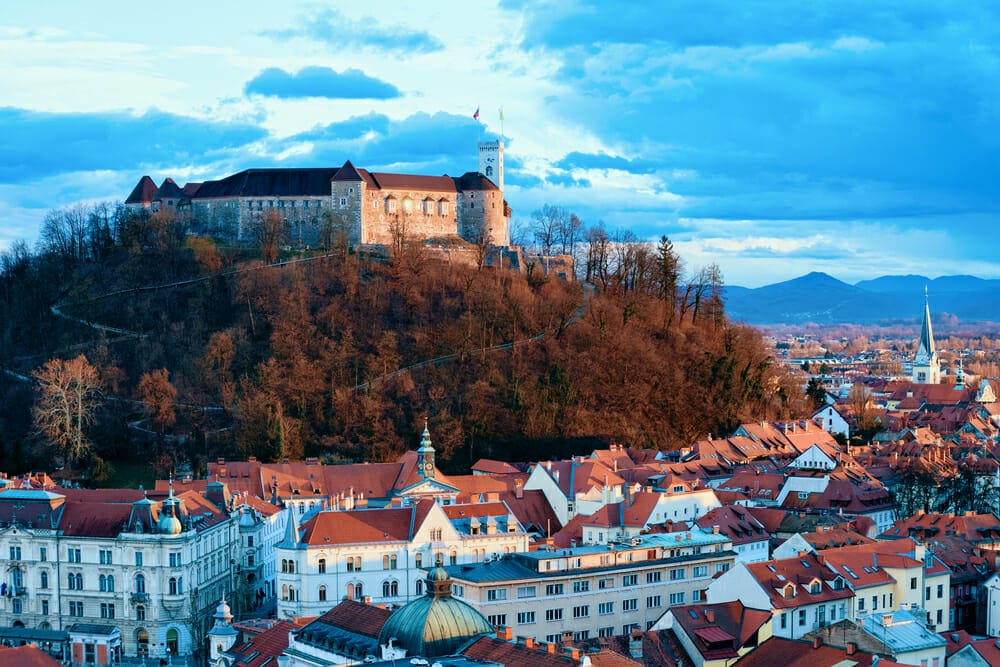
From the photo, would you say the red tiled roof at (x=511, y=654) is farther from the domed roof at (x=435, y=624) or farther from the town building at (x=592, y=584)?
the town building at (x=592, y=584)

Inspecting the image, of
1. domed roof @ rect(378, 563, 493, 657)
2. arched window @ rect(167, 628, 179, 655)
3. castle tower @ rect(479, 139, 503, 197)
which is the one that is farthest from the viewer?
castle tower @ rect(479, 139, 503, 197)

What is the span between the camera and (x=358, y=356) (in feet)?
297

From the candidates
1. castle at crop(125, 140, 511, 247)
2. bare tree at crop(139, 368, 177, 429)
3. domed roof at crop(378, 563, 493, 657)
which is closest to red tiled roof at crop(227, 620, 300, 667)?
domed roof at crop(378, 563, 493, 657)

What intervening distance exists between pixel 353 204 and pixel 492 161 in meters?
12.1

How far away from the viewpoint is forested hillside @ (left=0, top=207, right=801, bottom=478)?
281 ft

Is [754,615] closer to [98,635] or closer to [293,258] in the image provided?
[98,635]

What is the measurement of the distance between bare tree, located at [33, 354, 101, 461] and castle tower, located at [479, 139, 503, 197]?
3406 centimetres

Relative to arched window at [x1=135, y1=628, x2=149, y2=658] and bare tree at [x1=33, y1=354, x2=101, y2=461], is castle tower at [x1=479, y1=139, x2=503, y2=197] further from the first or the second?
arched window at [x1=135, y1=628, x2=149, y2=658]

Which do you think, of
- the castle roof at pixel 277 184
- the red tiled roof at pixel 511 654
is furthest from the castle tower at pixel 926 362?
the red tiled roof at pixel 511 654

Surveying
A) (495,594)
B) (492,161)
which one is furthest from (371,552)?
(492,161)

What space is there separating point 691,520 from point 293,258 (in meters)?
45.5

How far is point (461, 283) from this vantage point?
314 ft

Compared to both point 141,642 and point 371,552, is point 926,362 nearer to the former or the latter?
point 371,552

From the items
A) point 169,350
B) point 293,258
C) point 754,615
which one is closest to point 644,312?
point 293,258
